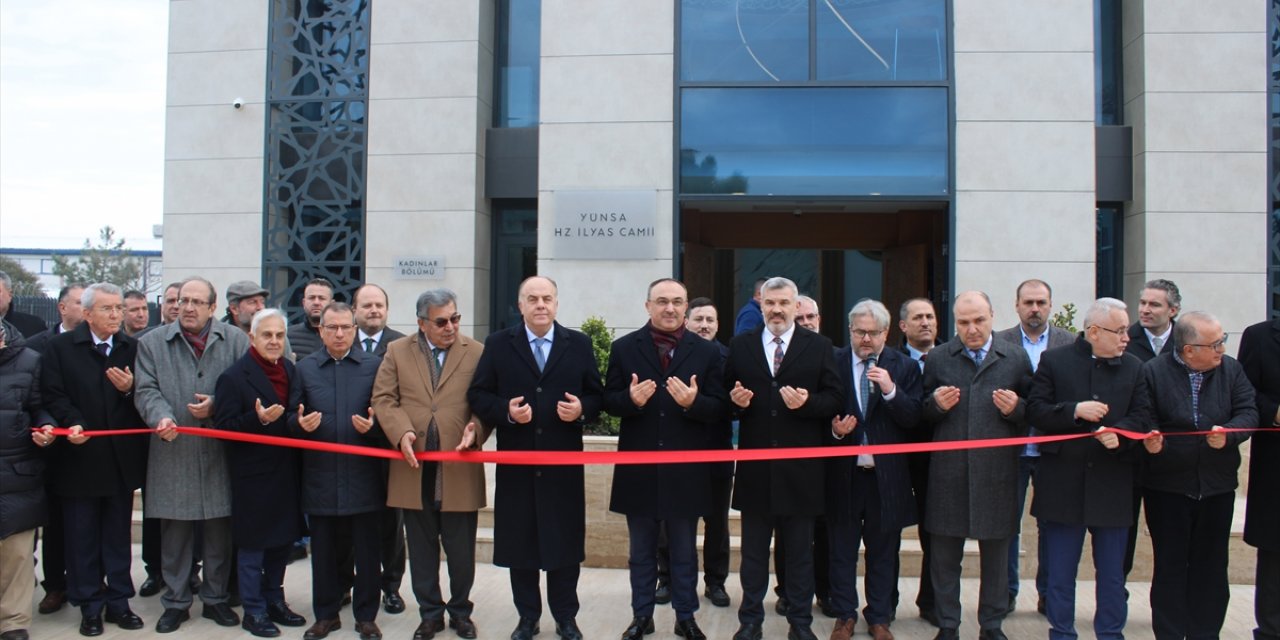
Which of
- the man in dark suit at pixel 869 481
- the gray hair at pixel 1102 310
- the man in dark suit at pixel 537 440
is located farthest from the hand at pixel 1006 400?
the man in dark suit at pixel 537 440

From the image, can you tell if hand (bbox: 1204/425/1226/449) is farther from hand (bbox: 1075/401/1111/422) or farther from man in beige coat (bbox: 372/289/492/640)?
man in beige coat (bbox: 372/289/492/640)

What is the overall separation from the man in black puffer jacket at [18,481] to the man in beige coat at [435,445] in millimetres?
1944

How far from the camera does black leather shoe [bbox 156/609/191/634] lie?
5387mm

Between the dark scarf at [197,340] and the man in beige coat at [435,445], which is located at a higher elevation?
the dark scarf at [197,340]

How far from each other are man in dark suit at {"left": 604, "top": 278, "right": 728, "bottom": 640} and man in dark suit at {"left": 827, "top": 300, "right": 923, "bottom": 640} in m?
0.73

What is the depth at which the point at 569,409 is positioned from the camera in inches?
199

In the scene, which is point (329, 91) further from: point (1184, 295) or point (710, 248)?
point (1184, 295)

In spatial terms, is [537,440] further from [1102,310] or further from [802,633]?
[1102,310]

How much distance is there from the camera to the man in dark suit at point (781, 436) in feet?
16.7

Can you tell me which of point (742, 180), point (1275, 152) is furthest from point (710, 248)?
point (1275, 152)

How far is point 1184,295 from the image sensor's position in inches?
390

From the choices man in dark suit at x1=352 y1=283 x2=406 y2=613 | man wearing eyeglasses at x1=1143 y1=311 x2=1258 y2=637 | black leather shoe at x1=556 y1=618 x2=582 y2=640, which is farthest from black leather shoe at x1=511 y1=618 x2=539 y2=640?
man wearing eyeglasses at x1=1143 y1=311 x2=1258 y2=637

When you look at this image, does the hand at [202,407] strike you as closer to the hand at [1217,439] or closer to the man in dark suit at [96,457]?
the man in dark suit at [96,457]

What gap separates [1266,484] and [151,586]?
6735 millimetres
